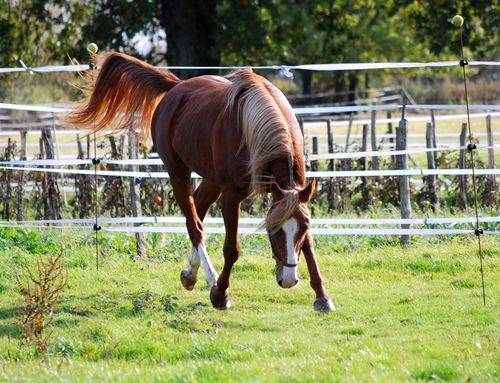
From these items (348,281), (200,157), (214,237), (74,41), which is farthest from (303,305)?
(74,41)

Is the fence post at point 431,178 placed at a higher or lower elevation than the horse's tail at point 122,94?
lower

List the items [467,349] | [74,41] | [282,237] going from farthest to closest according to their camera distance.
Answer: [74,41]
[282,237]
[467,349]

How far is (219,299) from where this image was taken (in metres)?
6.99

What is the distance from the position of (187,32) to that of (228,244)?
10311 mm

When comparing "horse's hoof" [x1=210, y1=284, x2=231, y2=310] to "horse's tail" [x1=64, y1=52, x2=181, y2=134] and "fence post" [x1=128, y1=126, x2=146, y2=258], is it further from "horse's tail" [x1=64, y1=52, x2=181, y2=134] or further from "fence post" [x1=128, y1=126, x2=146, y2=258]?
"fence post" [x1=128, y1=126, x2=146, y2=258]

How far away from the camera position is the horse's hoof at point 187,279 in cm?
754

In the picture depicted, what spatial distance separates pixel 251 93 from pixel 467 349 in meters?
2.57

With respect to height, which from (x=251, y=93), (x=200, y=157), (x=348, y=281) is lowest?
(x=348, y=281)

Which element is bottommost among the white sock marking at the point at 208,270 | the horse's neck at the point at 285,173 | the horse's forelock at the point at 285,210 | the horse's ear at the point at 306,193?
the white sock marking at the point at 208,270

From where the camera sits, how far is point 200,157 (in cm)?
745

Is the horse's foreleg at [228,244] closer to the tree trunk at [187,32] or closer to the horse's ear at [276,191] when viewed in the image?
the horse's ear at [276,191]

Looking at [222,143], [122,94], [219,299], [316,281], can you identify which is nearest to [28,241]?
[122,94]

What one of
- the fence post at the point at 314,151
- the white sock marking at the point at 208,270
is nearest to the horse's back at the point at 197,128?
the white sock marking at the point at 208,270

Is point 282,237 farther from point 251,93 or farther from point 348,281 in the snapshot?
point 348,281
